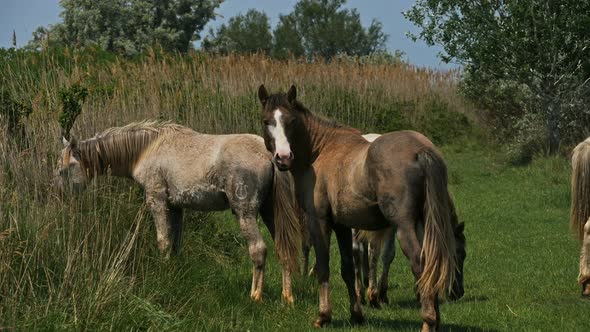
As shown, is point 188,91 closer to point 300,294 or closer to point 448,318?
point 300,294

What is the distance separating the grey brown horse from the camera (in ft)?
Result: 29.8

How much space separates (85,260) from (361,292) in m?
3.10

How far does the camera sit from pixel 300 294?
9.36m

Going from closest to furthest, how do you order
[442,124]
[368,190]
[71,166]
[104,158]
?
[368,190], [71,166], [104,158], [442,124]

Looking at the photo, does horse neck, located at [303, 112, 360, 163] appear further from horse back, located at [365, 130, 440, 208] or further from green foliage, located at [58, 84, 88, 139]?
green foliage, located at [58, 84, 88, 139]

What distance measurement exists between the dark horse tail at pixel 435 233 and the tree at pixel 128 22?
42989 millimetres

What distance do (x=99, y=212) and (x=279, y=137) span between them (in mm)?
1783

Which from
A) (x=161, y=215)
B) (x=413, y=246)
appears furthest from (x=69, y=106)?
(x=413, y=246)

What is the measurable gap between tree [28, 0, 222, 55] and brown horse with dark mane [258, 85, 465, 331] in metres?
41.7

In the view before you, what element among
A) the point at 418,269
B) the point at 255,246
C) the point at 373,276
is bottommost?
the point at 373,276

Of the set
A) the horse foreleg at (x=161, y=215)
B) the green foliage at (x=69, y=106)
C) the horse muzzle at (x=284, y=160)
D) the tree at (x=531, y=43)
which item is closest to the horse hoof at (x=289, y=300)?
the horse foreleg at (x=161, y=215)

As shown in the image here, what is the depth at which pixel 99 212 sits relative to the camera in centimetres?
816

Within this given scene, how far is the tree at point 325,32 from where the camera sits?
6347cm

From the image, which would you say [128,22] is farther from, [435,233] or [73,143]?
[435,233]
